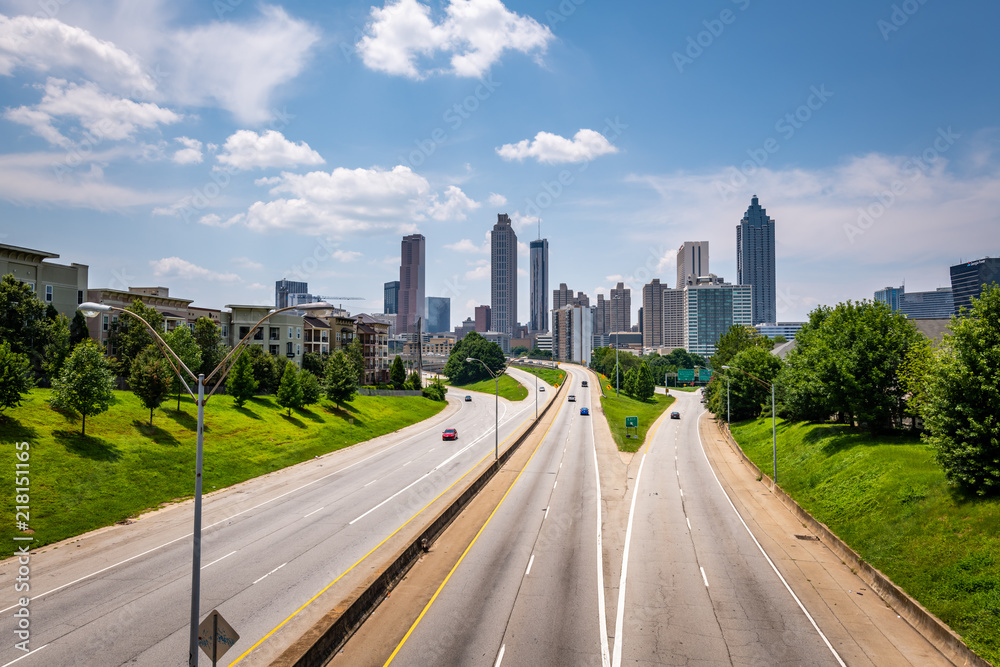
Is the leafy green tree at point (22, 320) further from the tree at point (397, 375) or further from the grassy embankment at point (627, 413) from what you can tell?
the grassy embankment at point (627, 413)

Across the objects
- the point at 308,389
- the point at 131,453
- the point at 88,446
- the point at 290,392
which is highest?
the point at 308,389

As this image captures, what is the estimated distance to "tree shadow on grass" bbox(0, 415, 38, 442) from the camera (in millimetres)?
31203

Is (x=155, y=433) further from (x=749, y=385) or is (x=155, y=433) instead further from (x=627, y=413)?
(x=627, y=413)

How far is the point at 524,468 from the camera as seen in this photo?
45.6 m

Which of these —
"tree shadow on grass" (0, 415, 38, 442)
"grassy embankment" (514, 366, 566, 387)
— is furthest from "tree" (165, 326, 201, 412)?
"grassy embankment" (514, 366, 566, 387)

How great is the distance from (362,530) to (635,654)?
1648 cm

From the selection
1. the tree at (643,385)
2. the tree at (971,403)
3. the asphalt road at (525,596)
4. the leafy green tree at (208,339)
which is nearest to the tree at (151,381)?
the leafy green tree at (208,339)

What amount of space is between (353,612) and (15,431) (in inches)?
1137

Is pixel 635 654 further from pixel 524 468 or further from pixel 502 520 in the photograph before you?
pixel 524 468

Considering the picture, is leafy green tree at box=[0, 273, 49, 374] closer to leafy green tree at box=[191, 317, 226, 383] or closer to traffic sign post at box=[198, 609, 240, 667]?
leafy green tree at box=[191, 317, 226, 383]

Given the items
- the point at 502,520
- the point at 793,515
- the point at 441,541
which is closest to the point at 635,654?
the point at 441,541

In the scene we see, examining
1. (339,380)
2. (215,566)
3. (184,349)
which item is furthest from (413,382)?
(215,566)

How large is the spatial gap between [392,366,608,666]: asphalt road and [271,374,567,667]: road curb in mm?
1965

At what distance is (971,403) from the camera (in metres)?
23.7
